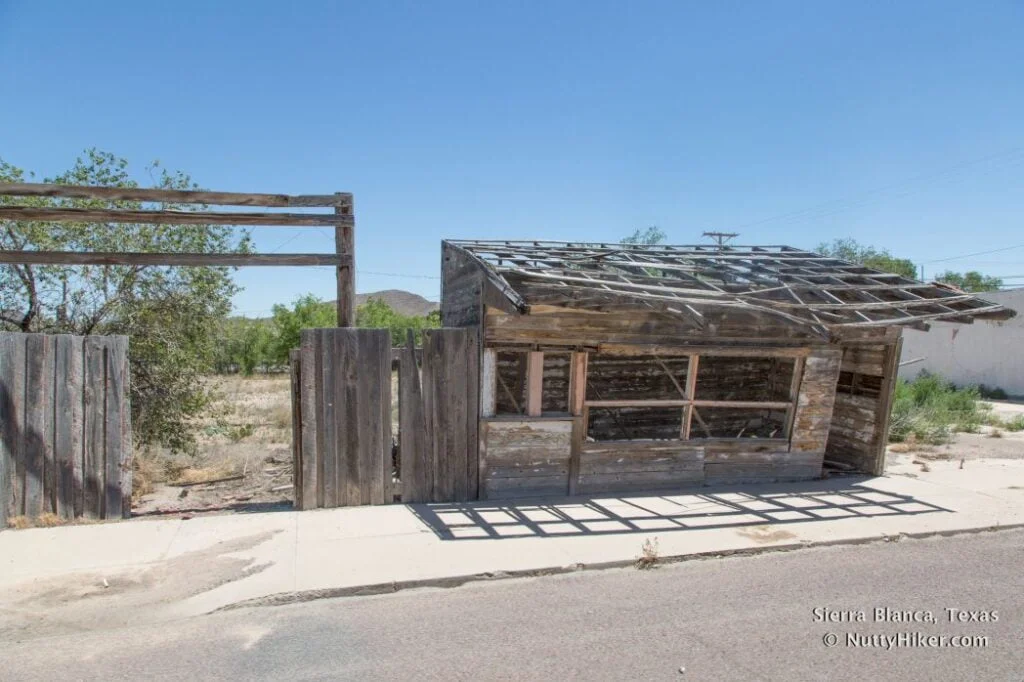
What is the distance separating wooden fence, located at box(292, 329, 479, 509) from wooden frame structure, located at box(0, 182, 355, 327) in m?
0.62

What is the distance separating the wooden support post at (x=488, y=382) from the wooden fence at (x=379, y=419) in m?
0.10

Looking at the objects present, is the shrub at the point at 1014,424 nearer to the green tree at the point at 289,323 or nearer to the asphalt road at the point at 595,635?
the asphalt road at the point at 595,635

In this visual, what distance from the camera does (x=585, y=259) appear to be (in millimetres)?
9734

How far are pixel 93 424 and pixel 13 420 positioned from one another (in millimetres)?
676

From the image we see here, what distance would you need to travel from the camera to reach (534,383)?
816cm

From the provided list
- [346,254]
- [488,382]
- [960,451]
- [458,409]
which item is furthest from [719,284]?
[960,451]

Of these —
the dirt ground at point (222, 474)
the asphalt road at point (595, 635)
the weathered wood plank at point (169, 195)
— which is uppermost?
the weathered wood plank at point (169, 195)

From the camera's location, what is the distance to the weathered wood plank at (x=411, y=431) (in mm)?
7641

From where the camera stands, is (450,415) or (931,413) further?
(931,413)

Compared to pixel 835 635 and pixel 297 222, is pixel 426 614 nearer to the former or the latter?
pixel 835 635

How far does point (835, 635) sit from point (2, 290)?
10.8 m

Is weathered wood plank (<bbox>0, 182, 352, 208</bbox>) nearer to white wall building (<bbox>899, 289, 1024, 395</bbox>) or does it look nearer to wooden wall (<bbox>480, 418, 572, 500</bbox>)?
wooden wall (<bbox>480, 418, 572, 500</bbox>)

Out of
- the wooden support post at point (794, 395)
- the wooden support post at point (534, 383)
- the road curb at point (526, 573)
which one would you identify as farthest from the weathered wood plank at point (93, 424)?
the wooden support post at point (794, 395)

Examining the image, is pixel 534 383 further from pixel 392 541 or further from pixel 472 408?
pixel 392 541
